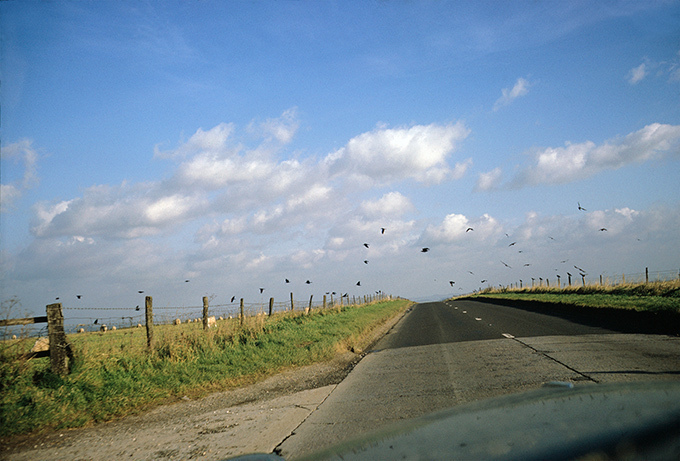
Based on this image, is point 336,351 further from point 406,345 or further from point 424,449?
point 424,449

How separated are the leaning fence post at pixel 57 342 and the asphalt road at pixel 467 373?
5.85 meters

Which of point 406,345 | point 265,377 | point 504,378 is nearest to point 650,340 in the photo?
point 504,378

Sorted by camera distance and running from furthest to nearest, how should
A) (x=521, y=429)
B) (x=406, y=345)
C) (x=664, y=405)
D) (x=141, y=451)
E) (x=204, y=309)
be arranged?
1. (x=204, y=309)
2. (x=406, y=345)
3. (x=141, y=451)
4. (x=521, y=429)
5. (x=664, y=405)

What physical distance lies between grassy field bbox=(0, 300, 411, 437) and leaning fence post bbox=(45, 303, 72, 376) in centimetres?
19

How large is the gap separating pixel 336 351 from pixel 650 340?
8805 mm

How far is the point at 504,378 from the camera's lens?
7512 millimetres

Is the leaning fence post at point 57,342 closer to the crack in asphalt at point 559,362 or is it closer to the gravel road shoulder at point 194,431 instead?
the gravel road shoulder at point 194,431

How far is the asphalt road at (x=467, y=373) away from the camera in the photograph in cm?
581

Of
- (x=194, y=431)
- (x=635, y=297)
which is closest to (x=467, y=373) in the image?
(x=194, y=431)

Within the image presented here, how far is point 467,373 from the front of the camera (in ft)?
27.5

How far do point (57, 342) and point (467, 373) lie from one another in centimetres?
870

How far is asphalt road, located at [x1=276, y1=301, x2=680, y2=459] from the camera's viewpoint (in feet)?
19.1

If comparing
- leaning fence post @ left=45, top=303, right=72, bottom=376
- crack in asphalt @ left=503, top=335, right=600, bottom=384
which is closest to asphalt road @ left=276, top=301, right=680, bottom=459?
crack in asphalt @ left=503, top=335, right=600, bottom=384

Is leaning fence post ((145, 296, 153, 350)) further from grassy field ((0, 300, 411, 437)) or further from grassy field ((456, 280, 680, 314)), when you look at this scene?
grassy field ((456, 280, 680, 314))
